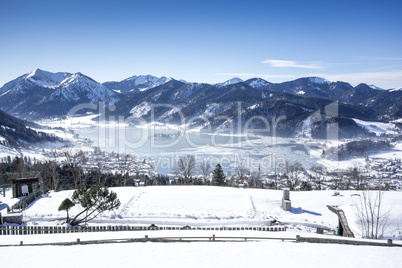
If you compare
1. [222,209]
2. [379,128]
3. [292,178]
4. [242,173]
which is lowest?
[292,178]

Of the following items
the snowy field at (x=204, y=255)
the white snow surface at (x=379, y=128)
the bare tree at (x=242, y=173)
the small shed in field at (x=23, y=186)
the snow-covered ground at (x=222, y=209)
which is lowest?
the bare tree at (x=242, y=173)

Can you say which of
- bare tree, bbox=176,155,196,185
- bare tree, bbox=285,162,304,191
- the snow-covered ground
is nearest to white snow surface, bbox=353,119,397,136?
bare tree, bbox=285,162,304,191

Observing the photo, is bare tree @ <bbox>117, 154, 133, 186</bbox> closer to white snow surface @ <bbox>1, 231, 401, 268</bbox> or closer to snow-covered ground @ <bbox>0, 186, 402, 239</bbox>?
snow-covered ground @ <bbox>0, 186, 402, 239</bbox>

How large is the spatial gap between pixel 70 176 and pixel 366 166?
86.9 m

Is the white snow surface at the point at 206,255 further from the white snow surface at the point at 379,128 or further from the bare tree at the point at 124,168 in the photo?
the white snow surface at the point at 379,128

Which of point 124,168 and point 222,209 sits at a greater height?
point 222,209

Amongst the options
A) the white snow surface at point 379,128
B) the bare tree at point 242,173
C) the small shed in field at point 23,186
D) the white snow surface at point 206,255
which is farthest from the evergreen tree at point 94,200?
the white snow surface at point 379,128

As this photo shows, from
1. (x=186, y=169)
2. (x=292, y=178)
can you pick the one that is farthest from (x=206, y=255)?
(x=292, y=178)

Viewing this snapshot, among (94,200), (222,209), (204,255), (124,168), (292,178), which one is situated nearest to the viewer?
(204,255)

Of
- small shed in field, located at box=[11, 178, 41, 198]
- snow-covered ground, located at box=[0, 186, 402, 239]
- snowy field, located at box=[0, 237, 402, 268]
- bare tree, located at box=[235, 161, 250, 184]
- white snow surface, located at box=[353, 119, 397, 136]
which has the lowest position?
bare tree, located at box=[235, 161, 250, 184]

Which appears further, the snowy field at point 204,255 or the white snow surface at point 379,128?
the white snow surface at point 379,128

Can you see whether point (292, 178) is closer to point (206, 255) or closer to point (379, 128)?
point (206, 255)

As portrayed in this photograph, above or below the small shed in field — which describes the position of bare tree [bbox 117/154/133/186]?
below

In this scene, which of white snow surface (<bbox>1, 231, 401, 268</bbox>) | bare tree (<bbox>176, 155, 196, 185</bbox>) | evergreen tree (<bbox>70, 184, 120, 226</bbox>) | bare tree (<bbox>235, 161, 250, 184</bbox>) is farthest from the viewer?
bare tree (<bbox>235, 161, 250, 184</bbox>)
